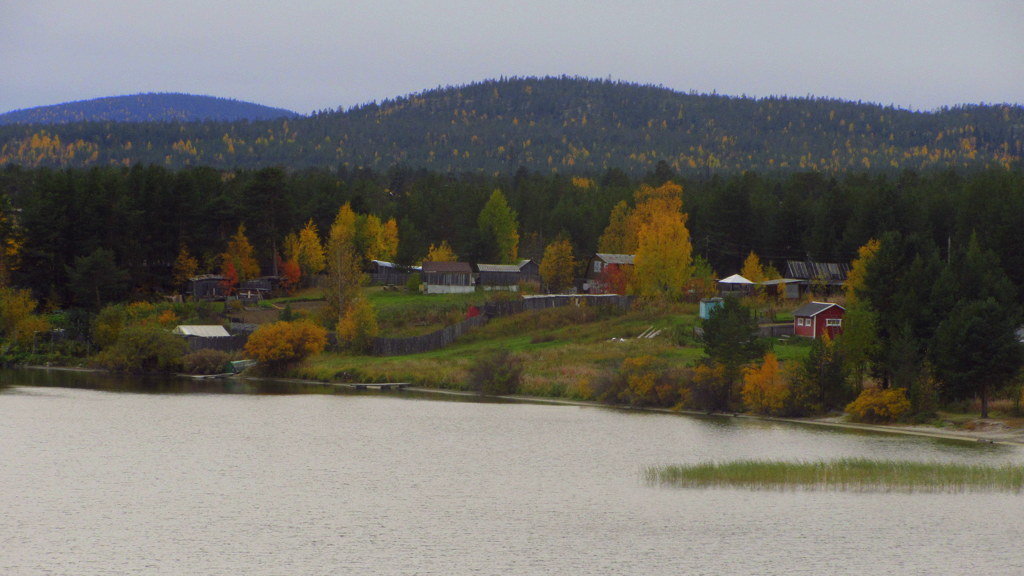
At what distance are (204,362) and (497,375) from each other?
25.0 meters

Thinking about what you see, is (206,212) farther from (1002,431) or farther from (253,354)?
(1002,431)

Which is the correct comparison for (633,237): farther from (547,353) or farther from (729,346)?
(729,346)

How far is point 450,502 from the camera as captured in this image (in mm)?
41500

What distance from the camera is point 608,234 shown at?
121 metres

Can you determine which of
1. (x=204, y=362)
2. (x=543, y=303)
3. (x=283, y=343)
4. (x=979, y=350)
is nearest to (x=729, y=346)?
(x=979, y=350)

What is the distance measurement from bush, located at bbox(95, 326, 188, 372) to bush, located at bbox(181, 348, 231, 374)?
2.29ft

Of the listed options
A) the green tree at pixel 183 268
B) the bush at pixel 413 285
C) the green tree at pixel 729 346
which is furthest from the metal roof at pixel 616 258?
the green tree at pixel 729 346

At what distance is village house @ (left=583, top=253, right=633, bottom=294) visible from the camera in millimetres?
103312

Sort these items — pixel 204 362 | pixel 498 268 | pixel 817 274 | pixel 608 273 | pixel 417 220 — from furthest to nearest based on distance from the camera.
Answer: pixel 417 220
pixel 498 268
pixel 817 274
pixel 608 273
pixel 204 362

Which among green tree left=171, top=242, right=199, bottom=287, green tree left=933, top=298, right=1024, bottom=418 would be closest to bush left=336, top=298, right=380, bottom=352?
green tree left=171, top=242, right=199, bottom=287

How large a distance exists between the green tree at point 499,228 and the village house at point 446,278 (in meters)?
10.2

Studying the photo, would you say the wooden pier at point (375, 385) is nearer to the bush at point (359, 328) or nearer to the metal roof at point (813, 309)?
the bush at point (359, 328)

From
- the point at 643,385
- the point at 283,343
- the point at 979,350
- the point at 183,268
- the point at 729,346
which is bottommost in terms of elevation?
the point at 643,385

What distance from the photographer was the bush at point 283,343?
8300 centimetres
